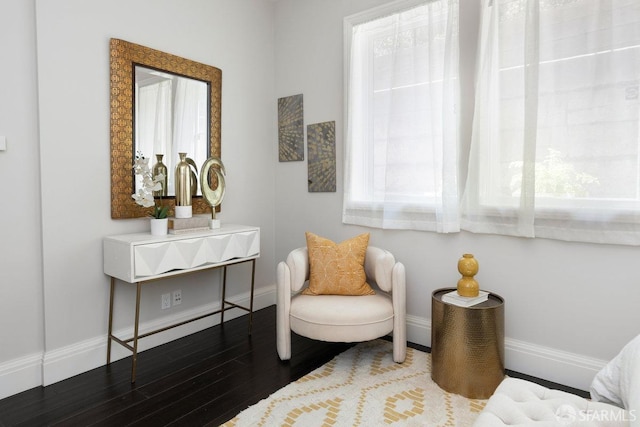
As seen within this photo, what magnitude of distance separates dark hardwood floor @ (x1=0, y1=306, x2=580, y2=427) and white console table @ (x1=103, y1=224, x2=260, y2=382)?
0.17 m

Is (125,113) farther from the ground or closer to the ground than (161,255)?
farther from the ground

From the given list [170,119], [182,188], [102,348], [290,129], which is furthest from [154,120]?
[102,348]

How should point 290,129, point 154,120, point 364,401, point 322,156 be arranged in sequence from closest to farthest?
point 364,401
point 154,120
point 322,156
point 290,129

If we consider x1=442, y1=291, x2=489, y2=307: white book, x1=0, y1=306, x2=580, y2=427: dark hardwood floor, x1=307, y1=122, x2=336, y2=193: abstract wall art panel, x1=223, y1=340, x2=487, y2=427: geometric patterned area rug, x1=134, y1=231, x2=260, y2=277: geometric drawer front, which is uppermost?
x1=307, y1=122, x2=336, y2=193: abstract wall art panel

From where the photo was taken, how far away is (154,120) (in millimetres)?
2697

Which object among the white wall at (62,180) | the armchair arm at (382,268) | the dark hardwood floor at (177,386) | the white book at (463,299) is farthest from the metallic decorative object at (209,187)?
the white book at (463,299)

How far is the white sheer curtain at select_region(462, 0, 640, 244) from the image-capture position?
6.60 ft

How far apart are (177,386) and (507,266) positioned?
2.10m

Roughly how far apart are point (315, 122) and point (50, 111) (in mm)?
1879

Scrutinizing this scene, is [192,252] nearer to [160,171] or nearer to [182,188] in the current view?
[182,188]

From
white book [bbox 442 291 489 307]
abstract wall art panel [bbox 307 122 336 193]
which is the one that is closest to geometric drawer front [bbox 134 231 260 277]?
abstract wall art panel [bbox 307 122 336 193]

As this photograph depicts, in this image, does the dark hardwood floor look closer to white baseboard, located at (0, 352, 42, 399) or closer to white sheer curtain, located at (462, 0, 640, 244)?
white baseboard, located at (0, 352, 42, 399)

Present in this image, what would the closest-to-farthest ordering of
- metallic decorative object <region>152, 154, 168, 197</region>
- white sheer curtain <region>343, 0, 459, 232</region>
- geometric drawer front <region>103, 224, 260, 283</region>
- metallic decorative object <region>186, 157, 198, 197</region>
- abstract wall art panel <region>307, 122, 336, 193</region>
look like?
1. geometric drawer front <region>103, 224, 260, 283</region>
2. white sheer curtain <region>343, 0, 459, 232</region>
3. metallic decorative object <region>152, 154, 168, 197</region>
4. metallic decorative object <region>186, 157, 198, 197</region>
5. abstract wall art panel <region>307, 122, 336, 193</region>

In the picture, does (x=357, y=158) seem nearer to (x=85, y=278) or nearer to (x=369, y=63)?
(x=369, y=63)
